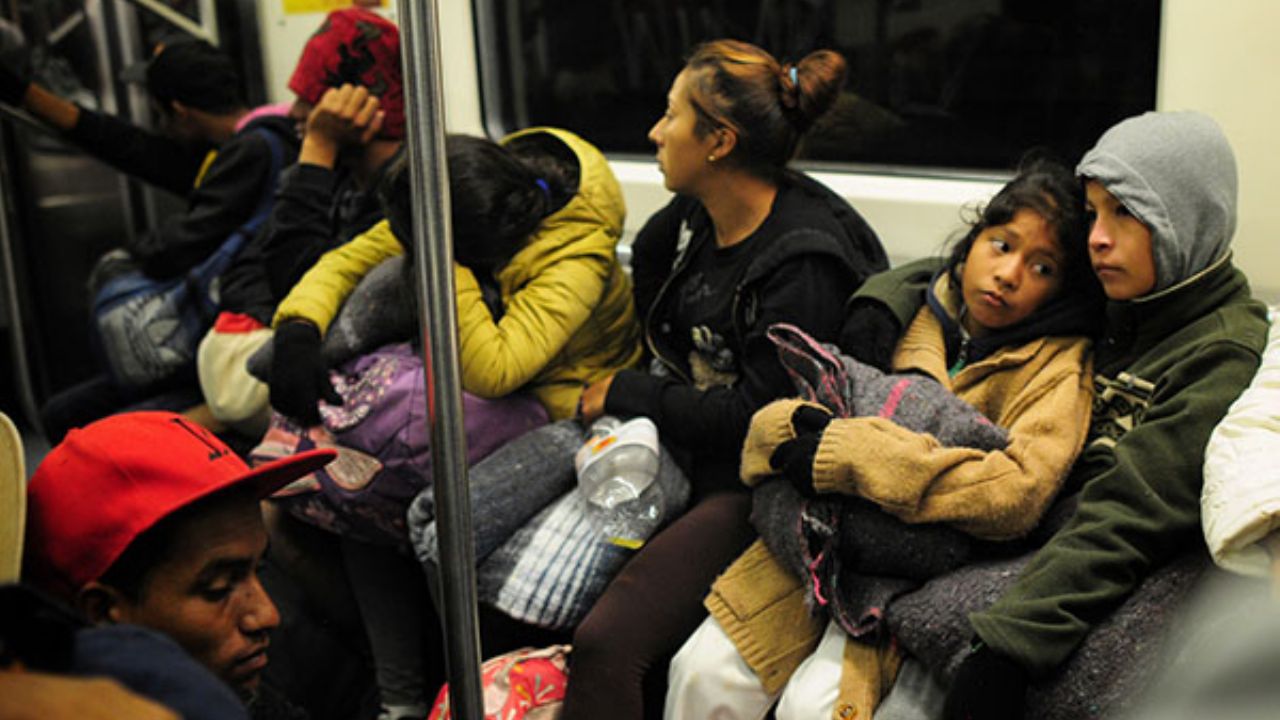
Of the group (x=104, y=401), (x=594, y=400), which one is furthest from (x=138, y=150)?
(x=594, y=400)

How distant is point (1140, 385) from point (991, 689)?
517mm

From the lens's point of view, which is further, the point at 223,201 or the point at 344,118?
the point at 223,201

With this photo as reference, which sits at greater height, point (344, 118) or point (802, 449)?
point (344, 118)

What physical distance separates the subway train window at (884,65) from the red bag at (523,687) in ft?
4.22

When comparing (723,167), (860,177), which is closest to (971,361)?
(723,167)

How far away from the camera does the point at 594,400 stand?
2.30 m

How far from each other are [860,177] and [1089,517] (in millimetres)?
1191

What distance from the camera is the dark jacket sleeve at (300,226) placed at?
2695mm

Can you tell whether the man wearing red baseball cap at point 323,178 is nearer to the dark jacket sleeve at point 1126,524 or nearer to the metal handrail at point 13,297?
the metal handrail at point 13,297

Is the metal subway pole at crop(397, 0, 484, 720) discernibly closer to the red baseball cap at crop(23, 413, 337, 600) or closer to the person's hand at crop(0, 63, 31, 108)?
the red baseball cap at crop(23, 413, 337, 600)

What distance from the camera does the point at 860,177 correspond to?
8.71 feet

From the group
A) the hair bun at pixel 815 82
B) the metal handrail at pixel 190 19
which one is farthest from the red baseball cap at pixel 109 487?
the metal handrail at pixel 190 19

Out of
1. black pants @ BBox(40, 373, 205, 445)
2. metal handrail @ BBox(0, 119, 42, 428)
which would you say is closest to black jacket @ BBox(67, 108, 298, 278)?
black pants @ BBox(40, 373, 205, 445)

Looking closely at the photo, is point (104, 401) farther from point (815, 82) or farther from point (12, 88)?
point (815, 82)
